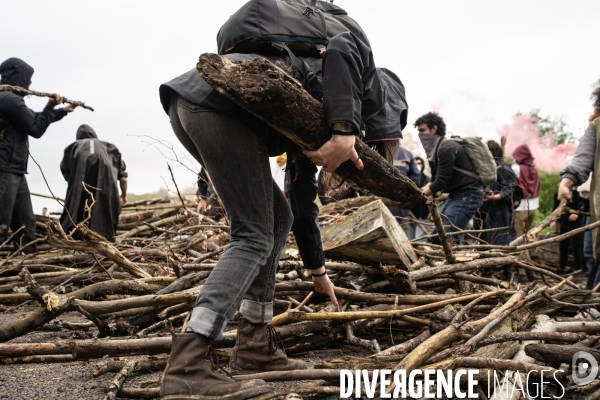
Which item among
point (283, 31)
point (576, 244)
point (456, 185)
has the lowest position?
point (576, 244)

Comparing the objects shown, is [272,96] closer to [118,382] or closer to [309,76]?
[309,76]

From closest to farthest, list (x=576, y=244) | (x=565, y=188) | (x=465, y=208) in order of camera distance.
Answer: (x=565, y=188) → (x=465, y=208) → (x=576, y=244)

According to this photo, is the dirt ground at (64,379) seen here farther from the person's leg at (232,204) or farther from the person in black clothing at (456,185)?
the person in black clothing at (456,185)

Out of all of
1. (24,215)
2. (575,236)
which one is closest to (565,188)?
(575,236)

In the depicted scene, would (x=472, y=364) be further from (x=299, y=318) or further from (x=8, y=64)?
(x=8, y=64)

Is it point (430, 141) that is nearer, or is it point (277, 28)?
point (277, 28)

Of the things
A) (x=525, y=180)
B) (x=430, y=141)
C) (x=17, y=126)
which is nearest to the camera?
(x=17, y=126)

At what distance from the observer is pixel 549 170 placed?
16.6 m

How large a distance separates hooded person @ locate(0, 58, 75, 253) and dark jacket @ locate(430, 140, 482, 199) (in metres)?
4.12

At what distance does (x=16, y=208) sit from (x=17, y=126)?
0.95 meters

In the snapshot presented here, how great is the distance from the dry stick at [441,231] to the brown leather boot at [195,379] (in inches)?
56.3

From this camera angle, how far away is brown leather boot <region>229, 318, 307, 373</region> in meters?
2.49

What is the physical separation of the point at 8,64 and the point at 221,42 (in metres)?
4.93

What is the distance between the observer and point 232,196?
85.9 inches
